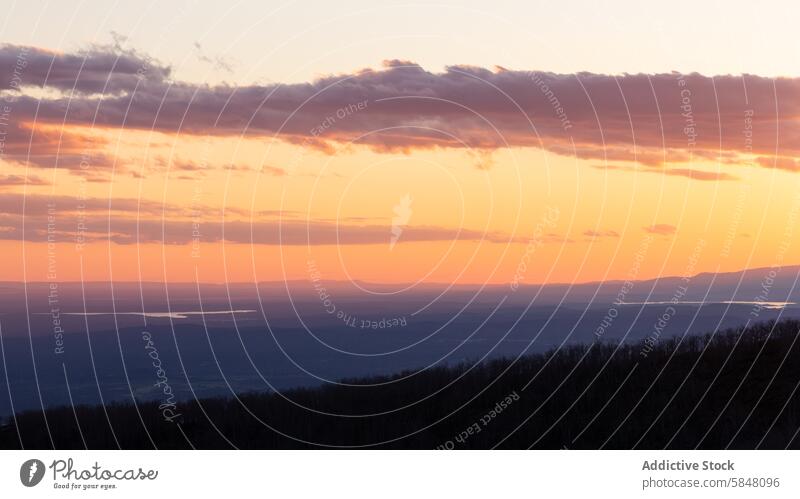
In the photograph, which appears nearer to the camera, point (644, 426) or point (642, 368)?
point (644, 426)

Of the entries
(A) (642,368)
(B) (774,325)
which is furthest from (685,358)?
(B) (774,325)

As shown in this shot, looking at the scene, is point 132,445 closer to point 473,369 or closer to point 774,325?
point 473,369

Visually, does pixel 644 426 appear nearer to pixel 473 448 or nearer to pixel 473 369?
pixel 473 448

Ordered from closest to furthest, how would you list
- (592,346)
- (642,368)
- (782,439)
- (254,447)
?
(782,439)
(254,447)
(642,368)
(592,346)

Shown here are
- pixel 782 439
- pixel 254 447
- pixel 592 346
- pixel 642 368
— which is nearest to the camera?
pixel 782 439

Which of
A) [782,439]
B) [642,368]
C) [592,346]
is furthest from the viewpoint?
[592,346]

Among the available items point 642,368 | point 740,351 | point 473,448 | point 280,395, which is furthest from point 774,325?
point 280,395
